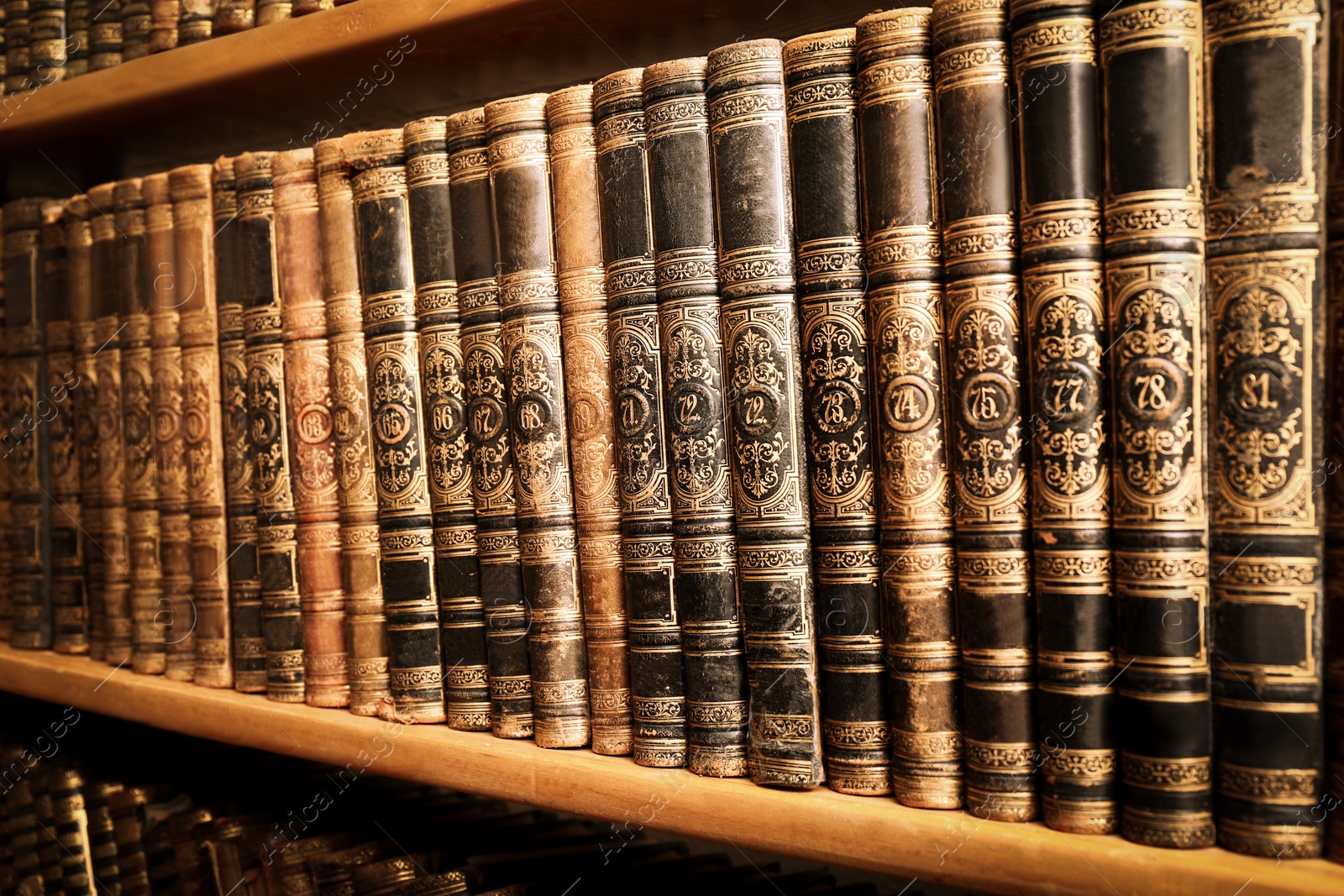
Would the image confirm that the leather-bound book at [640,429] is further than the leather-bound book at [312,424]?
No

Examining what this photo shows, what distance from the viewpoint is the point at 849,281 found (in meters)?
0.66

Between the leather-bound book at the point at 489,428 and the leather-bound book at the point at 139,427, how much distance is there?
402 millimetres

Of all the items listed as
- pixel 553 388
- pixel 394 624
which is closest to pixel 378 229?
pixel 553 388

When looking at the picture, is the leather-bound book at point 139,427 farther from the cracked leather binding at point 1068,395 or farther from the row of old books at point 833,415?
the cracked leather binding at point 1068,395

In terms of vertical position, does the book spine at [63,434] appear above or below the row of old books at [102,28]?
below

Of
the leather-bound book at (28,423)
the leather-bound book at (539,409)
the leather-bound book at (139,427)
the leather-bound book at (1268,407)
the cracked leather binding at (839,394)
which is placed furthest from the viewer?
the leather-bound book at (28,423)

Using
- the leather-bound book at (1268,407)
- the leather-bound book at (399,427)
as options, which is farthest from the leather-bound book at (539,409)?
the leather-bound book at (1268,407)

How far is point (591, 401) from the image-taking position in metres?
0.76

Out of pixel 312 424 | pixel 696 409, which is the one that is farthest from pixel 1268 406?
pixel 312 424

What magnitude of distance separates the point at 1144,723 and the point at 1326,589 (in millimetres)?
125

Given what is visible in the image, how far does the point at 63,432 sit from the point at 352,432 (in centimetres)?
46

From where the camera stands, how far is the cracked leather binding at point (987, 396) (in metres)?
0.61

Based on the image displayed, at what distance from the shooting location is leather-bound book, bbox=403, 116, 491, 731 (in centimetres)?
82

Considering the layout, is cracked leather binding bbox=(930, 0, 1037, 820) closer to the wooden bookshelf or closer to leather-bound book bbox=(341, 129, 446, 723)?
the wooden bookshelf
